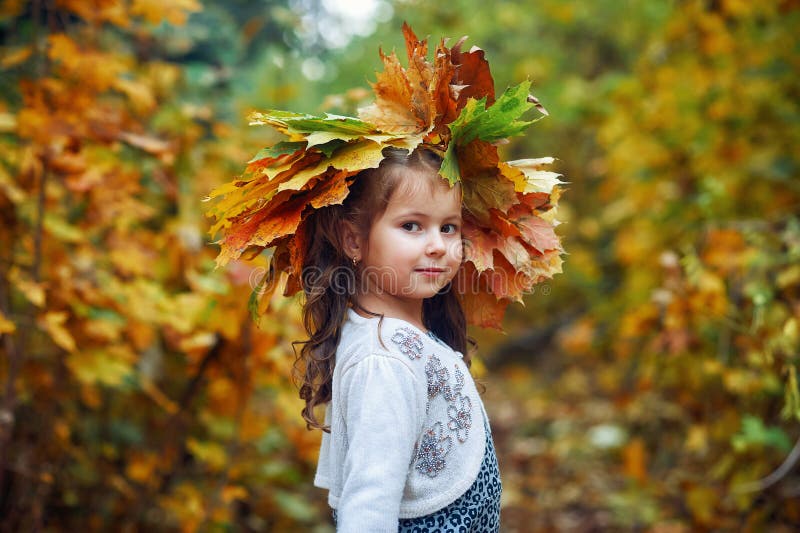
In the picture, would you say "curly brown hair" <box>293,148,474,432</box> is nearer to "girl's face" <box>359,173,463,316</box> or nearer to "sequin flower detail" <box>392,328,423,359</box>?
"girl's face" <box>359,173,463,316</box>

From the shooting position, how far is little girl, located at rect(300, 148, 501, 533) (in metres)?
1.51

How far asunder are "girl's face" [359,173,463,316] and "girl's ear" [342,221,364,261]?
0.6 inches

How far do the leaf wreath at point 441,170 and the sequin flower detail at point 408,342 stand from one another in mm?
247

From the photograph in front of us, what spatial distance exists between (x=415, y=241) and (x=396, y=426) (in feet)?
1.35

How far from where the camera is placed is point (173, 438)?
3189 millimetres

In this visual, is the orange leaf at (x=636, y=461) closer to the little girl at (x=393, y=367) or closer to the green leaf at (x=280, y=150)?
the little girl at (x=393, y=367)

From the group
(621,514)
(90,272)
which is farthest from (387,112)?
(621,514)

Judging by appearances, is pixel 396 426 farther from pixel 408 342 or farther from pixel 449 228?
pixel 449 228

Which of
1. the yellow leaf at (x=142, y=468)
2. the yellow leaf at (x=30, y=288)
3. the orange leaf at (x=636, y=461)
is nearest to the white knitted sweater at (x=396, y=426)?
the yellow leaf at (x=30, y=288)

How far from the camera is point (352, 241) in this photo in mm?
1732

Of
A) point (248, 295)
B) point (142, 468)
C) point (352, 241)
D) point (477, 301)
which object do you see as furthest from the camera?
point (142, 468)

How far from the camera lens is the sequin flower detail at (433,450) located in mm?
1607

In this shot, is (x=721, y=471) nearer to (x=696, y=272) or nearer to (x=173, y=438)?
(x=696, y=272)

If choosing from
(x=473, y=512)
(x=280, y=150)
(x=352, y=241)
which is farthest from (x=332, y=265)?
(x=473, y=512)
